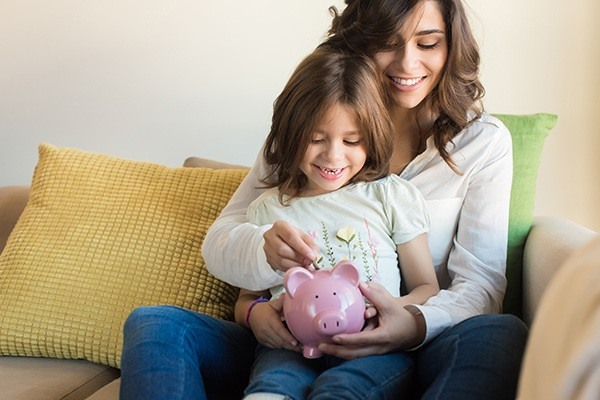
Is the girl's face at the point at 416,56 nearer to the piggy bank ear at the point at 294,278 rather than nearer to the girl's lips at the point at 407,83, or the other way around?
the girl's lips at the point at 407,83

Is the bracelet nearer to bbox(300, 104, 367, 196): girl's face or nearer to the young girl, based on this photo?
the young girl

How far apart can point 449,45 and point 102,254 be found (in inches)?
32.2

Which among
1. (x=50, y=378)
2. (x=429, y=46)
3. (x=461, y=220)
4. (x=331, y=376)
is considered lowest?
(x=50, y=378)

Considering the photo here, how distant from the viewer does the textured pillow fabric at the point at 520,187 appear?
1784mm

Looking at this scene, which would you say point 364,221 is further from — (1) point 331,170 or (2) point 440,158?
(2) point 440,158

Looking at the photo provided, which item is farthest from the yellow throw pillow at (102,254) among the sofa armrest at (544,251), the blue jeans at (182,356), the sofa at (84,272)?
the sofa armrest at (544,251)

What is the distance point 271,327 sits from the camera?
145 centimetres

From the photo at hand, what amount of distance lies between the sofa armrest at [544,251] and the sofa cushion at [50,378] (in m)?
0.79

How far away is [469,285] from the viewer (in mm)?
1596

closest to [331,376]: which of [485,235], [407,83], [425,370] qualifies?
[425,370]

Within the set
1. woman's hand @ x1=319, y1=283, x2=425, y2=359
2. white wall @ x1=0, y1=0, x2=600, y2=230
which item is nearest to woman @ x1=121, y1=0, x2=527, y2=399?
woman's hand @ x1=319, y1=283, x2=425, y2=359

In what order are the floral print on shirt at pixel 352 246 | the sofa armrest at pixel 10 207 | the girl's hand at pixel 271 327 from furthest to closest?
the sofa armrest at pixel 10 207 → the floral print on shirt at pixel 352 246 → the girl's hand at pixel 271 327

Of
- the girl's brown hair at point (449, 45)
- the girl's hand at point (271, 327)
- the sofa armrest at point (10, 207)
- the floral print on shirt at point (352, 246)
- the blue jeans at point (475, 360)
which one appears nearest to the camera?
the blue jeans at point (475, 360)

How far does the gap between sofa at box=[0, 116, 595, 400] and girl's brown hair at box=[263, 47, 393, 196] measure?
326mm
